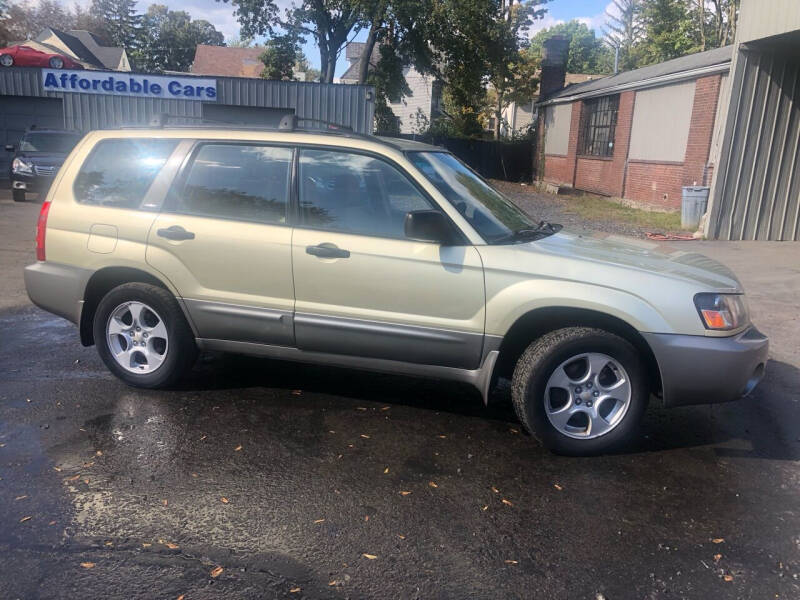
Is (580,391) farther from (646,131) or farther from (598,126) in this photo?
(598,126)

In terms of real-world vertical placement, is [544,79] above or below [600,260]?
above

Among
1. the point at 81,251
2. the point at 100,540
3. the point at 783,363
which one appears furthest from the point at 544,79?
the point at 100,540

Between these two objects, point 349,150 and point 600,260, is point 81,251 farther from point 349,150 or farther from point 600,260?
point 600,260

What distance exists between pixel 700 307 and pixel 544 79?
93.6 ft

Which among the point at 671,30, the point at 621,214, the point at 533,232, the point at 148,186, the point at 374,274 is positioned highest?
the point at 671,30

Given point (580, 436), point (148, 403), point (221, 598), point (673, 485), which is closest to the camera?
point (221, 598)

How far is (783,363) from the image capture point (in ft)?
19.9

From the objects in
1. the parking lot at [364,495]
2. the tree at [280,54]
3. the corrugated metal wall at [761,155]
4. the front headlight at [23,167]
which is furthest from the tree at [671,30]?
the parking lot at [364,495]

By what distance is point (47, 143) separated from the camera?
17.8 m

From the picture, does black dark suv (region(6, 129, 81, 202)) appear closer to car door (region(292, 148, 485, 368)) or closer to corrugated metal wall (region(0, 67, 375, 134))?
corrugated metal wall (region(0, 67, 375, 134))

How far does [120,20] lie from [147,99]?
9544 cm

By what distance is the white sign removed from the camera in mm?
24234

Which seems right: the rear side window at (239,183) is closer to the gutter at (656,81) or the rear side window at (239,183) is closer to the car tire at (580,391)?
the car tire at (580,391)

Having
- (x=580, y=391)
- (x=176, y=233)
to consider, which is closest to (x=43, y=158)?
(x=176, y=233)
